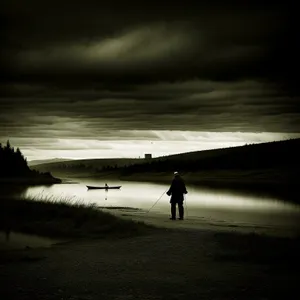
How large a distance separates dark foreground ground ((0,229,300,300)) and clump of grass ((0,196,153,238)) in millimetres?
4300

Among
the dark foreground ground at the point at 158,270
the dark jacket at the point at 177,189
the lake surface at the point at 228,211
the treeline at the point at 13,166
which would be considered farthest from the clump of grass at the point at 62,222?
the treeline at the point at 13,166

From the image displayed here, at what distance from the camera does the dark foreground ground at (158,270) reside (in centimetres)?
1160

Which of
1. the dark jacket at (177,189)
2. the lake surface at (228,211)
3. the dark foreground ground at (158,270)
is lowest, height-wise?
the lake surface at (228,211)

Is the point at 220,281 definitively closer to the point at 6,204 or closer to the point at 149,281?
the point at 149,281

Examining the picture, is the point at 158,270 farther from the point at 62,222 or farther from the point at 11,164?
the point at 11,164

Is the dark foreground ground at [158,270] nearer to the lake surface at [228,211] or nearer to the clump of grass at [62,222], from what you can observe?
the clump of grass at [62,222]

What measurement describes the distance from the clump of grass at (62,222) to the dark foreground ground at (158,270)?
14.1 feet

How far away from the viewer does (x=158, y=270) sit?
46.1ft

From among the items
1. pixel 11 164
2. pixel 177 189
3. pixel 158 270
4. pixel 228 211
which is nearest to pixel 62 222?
pixel 177 189

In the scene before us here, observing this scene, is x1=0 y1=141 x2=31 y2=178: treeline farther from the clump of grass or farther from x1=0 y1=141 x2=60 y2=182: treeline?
the clump of grass

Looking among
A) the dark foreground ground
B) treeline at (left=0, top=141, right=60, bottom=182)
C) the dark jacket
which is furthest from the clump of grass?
treeline at (left=0, top=141, right=60, bottom=182)

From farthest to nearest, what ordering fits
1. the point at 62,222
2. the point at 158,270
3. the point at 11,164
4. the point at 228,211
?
the point at 11,164
the point at 228,211
the point at 62,222
the point at 158,270

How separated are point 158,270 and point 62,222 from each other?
1376 cm

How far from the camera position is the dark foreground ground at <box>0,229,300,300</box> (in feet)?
38.1
